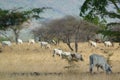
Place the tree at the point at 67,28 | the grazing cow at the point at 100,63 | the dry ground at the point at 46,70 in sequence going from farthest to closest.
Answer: the tree at the point at 67,28
the grazing cow at the point at 100,63
the dry ground at the point at 46,70

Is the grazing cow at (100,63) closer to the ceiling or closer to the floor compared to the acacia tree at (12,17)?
closer to the floor

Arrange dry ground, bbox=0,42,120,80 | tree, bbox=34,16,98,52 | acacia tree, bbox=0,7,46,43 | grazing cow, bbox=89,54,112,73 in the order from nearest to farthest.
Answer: dry ground, bbox=0,42,120,80, grazing cow, bbox=89,54,112,73, acacia tree, bbox=0,7,46,43, tree, bbox=34,16,98,52

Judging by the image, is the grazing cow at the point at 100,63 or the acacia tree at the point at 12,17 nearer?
the grazing cow at the point at 100,63

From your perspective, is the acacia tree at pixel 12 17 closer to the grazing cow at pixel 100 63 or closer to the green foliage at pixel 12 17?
the green foliage at pixel 12 17

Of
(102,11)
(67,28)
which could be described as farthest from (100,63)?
(67,28)

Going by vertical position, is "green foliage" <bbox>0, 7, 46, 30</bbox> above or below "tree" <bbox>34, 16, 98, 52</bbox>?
above

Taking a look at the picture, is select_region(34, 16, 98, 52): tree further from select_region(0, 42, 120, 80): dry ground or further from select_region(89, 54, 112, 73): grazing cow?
select_region(89, 54, 112, 73): grazing cow

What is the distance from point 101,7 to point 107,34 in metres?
1.70

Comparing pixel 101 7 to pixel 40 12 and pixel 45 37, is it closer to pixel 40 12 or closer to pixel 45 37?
pixel 40 12

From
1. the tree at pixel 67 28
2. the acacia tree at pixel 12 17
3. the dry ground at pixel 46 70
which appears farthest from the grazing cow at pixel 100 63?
the tree at pixel 67 28

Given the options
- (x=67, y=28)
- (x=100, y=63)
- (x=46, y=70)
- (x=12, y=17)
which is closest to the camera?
(x=100, y=63)

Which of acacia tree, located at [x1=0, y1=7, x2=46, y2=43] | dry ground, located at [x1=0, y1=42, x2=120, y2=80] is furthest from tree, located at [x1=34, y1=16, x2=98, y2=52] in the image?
acacia tree, located at [x1=0, y1=7, x2=46, y2=43]

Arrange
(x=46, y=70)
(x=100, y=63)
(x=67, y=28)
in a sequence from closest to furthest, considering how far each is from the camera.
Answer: (x=100, y=63)
(x=46, y=70)
(x=67, y=28)

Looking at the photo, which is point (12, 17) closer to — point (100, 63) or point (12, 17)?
point (12, 17)
